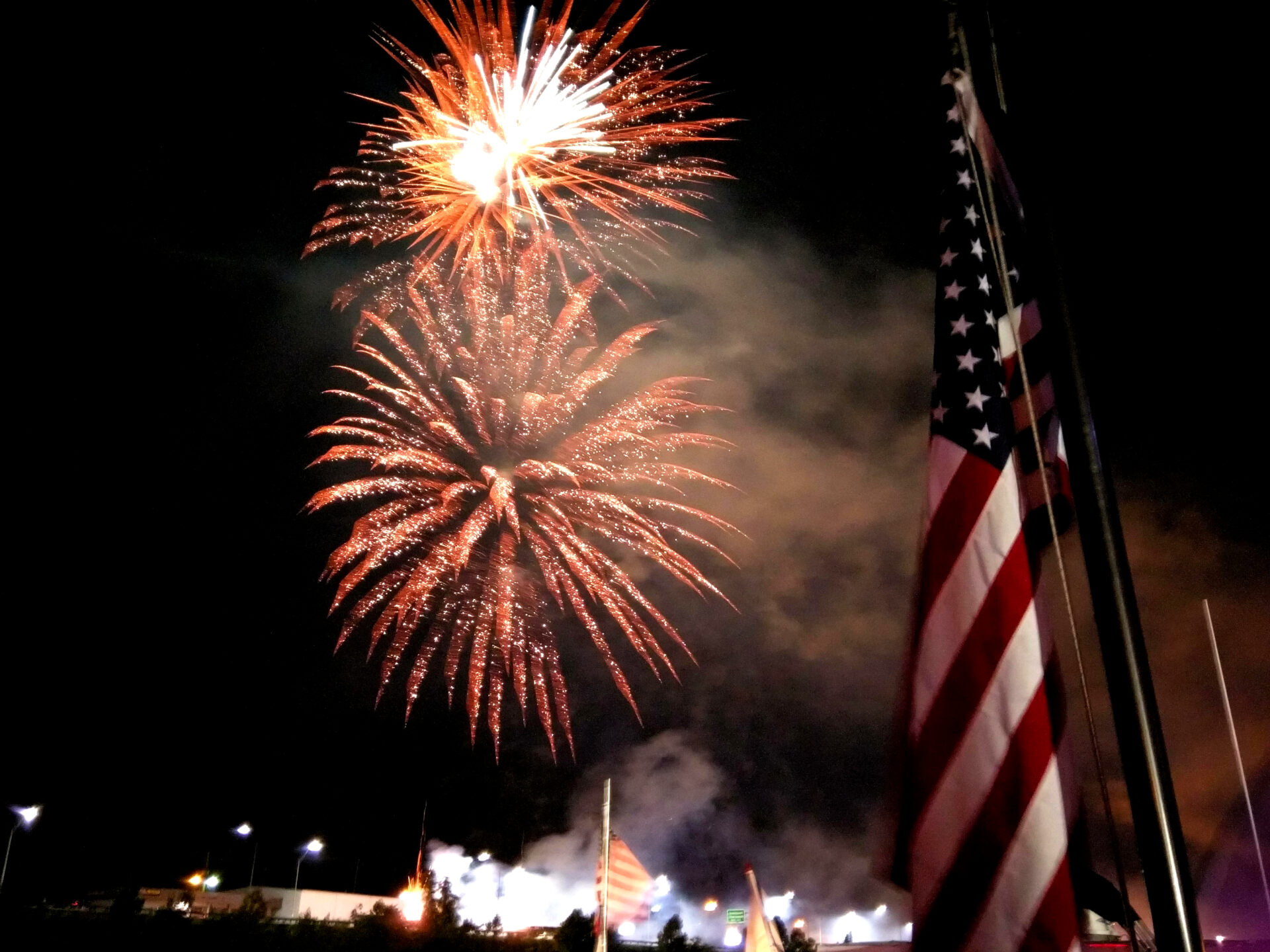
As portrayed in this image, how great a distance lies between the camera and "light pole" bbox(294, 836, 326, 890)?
162ft

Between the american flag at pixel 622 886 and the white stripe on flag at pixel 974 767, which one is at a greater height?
the american flag at pixel 622 886

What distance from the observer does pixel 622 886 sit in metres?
19.4

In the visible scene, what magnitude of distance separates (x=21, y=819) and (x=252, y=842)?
21822mm

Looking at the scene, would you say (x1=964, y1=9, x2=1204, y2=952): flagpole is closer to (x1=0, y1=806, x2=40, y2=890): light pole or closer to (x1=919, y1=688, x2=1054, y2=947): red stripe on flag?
(x1=919, y1=688, x2=1054, y2=947): red stripe on flag

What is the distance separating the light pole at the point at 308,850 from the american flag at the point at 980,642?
4950 centimetres

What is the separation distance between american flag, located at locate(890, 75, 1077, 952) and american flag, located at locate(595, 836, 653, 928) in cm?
1542

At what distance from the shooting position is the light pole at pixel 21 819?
108ft

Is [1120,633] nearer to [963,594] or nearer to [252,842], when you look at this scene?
[963,594]

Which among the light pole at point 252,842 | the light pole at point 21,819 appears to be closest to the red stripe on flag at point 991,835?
the light pole at point 21,819

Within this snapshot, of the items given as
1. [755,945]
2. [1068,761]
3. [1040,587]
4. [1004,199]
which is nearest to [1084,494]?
[1040,587]

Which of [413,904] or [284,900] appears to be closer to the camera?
[413,904]

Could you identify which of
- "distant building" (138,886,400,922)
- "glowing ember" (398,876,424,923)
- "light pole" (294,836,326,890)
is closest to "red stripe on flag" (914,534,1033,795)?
"glowing ember" (398,876,424,923)

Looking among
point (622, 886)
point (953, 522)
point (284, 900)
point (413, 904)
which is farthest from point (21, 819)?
point (953, 522)

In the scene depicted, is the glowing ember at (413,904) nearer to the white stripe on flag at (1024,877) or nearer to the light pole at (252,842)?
the light pole at (252,842)
